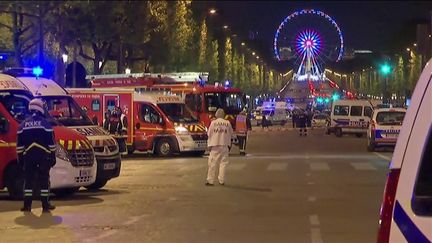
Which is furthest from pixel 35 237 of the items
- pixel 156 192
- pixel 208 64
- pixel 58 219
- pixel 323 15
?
pixel 323 15

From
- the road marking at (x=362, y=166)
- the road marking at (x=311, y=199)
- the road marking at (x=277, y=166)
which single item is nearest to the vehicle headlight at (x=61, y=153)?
the road marking at (x=311, y=199)

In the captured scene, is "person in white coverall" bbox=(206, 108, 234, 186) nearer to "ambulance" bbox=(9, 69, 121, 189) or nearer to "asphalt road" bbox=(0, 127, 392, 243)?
"asphalt road" bbox=(0, 127, 392, 243)

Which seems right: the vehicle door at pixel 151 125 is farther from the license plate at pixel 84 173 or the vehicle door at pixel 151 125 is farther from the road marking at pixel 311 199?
the road marking at pixel 311 199

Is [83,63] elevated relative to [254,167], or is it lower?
elevated

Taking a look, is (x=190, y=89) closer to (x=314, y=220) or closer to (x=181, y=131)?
(x=181, y=131)

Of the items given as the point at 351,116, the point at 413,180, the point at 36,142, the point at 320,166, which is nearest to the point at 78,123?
the point at 36,142

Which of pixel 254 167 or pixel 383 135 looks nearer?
pixel 254 167

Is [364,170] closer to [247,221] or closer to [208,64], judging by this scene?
[247,221]

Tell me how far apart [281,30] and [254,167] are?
15076cm

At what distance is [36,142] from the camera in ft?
43.0

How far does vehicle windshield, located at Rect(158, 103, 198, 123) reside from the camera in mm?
30266

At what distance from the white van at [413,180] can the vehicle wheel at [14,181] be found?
12140mm

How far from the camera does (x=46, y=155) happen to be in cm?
1311

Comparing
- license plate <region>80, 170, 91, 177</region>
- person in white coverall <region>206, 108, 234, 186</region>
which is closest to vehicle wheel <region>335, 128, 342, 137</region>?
person in white coverall <region>206, 108, 234, 186</region>
